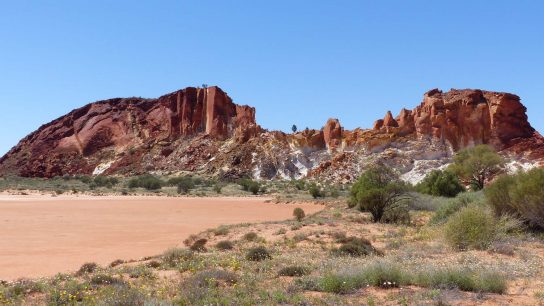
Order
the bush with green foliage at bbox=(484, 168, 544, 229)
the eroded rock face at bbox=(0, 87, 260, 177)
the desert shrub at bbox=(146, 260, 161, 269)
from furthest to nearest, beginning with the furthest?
the eroded rock face at bbox=(0, 87, 260, 177) < the bush with green foliage at bbox=(484, 168, 544, 229) < the desert shrub at bbox=(146, 260, 161, 269)

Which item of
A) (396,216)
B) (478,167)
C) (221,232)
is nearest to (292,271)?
(221,232)

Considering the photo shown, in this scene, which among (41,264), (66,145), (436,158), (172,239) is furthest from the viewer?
(66,145)

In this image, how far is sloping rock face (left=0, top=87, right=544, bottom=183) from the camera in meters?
68.6

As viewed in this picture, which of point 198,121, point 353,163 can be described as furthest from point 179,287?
point 198,121

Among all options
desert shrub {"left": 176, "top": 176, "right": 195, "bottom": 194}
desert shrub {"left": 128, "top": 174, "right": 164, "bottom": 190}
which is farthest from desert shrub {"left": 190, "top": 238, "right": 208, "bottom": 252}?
desert shrub {"left": 128, "top": 174, "right": 164, "bottom": 190}

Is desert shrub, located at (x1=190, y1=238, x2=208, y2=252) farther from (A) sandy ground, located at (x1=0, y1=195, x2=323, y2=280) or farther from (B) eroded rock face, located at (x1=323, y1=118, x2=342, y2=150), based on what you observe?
(B) eroded rock face, located at (x1=323, y1=118, x2=342, y2=150)

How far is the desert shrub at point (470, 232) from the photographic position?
548 inches

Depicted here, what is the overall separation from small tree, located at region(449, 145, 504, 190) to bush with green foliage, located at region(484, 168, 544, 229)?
29714mm

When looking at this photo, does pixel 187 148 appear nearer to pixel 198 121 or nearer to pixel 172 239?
pixel 198 121

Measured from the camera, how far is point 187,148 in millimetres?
87250

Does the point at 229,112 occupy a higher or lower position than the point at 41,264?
higher

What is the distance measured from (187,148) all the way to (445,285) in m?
80.3

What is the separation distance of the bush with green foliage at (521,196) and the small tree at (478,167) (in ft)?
97.5

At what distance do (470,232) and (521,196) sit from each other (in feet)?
14.0
